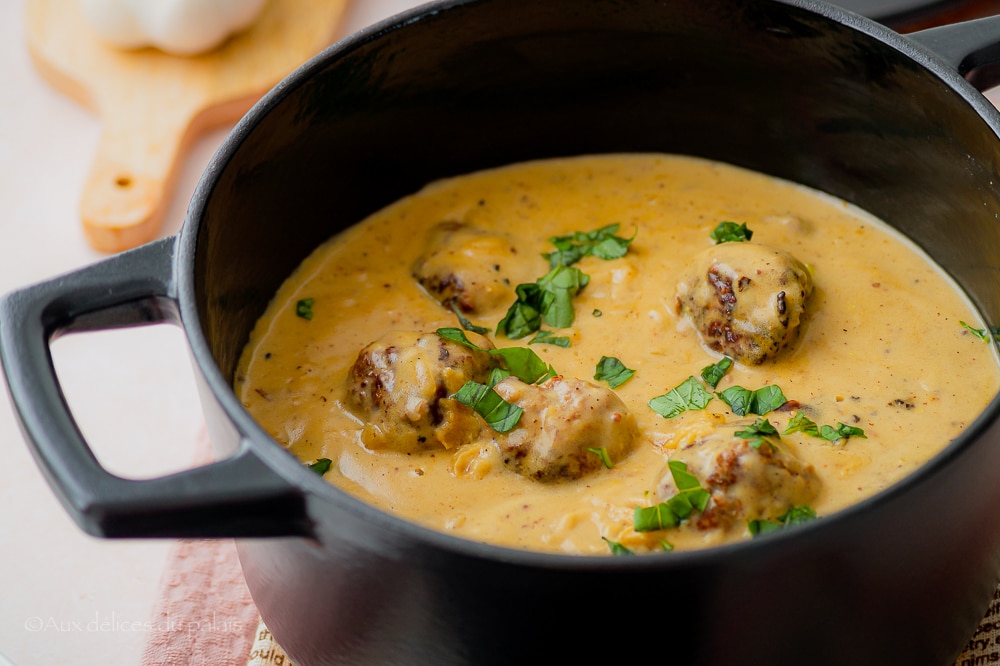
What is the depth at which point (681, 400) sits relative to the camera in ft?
7.72

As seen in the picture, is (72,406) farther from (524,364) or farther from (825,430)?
(825,430)

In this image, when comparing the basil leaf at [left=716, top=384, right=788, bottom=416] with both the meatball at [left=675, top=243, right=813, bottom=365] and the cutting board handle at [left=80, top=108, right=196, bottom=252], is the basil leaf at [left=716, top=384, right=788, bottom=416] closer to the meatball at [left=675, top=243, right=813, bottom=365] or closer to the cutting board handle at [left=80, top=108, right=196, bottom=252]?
the meatball at [left=675, top=243, right=813, bottom=365]

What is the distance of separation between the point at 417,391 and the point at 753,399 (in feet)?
2.19

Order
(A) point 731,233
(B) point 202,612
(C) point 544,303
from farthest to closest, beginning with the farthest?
(A) point 731,233 < (C) point 544,303 < (B) point 202,612

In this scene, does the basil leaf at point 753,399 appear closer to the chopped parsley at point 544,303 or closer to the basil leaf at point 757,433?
Answer: the basil leaf at point 757,433

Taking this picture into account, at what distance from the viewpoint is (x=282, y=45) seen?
380 cm

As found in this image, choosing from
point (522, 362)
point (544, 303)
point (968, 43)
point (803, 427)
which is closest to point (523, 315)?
point (544, 303)

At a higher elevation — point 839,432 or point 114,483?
point 114,483

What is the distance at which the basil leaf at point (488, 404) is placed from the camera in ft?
7.32

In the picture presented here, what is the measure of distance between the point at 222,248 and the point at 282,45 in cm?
168

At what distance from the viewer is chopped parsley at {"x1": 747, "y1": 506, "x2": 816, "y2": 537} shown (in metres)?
1.95

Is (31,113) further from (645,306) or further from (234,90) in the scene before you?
(645,306)

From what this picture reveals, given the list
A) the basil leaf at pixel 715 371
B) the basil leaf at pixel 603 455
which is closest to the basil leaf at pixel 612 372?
the basil leaf at pixel 715 371

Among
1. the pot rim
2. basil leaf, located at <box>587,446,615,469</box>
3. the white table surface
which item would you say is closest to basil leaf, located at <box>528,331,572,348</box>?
basil leaf, located at <box>587,446,615,469</box>
